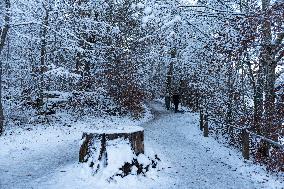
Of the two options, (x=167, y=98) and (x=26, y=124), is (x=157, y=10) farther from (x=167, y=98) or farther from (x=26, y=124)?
(x=167, y=98)

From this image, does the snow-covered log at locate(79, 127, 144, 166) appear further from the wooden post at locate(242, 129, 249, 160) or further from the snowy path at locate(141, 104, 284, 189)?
the wooden post at locate(242, 129, 249, 160)

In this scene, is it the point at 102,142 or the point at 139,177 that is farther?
the point at 102,142

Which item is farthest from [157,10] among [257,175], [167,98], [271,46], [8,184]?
[167,98]

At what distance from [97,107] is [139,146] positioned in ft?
40.2

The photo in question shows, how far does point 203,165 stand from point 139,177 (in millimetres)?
2756

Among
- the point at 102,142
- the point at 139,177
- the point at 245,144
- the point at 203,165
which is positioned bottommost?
the point at 203,165

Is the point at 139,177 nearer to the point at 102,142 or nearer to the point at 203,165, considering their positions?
the point at 102,142

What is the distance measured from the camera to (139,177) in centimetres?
916

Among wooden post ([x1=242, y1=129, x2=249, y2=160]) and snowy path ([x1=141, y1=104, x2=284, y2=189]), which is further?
wooden post ([x1=242, y1=129, x2=249, y2=160])

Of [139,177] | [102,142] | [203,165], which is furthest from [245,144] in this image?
[102,142]

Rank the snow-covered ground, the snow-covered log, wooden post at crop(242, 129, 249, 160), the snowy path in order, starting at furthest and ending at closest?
wooden post at crop(242, 129, 249, 160) → the snow-covered log → the snowy path → the snow-covered ground

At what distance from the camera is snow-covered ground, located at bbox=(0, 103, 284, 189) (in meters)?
8.84

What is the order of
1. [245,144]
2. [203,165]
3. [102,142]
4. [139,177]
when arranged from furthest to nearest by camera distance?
1. [245,144]
2. [203,165]
3. [102,142]
4. [139,177]

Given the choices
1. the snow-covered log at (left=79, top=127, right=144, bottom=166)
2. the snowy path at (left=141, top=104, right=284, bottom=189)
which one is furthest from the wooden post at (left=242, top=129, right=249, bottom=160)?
the snow-covered log at (left=79, top=127, right=144, bottom=166)
